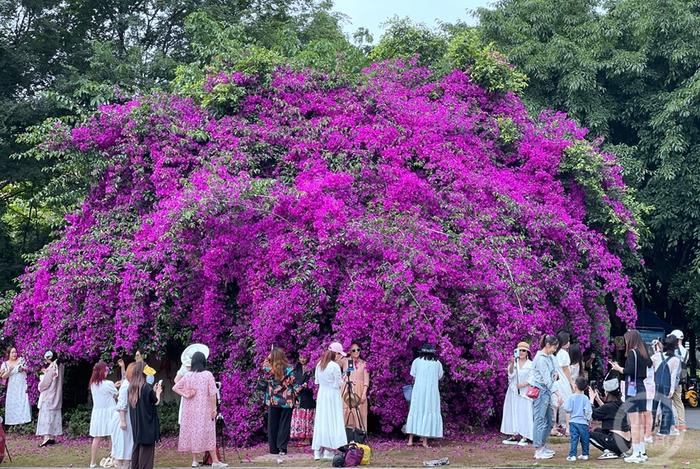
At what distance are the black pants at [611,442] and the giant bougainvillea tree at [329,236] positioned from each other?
2.03 meters

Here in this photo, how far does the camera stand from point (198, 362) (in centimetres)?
→ 1134

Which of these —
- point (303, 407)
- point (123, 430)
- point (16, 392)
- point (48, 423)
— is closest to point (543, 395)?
point (303, 407)

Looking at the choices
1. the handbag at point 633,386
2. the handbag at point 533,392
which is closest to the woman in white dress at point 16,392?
the handbag at point 533,392

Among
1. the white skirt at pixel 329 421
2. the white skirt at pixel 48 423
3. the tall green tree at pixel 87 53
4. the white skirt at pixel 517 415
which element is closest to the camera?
the white skirt at pixel 329 421

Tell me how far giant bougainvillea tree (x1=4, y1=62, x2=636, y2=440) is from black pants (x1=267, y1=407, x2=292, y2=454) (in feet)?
2.89

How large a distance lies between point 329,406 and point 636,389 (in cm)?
402

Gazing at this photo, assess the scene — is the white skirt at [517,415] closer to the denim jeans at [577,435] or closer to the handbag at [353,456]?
the denim jeans at [577,435]

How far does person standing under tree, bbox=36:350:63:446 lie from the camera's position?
14773 mm

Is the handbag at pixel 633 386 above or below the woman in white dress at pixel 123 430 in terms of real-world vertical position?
above

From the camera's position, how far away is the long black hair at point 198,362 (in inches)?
445

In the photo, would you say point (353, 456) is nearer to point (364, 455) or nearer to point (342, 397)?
point (364, 455)

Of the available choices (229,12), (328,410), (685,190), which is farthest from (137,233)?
(685,190)

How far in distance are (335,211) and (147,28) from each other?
38.4 ft

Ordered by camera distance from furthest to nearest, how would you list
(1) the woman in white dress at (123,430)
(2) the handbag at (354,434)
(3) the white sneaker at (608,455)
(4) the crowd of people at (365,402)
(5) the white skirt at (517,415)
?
1. (5) the white skirt at (517,415)
2. (2) the handbag at (354,434)
3. (3) the white sneaker at (608,455)
4. (4) the crowd of people at (365,402)
5. (1) the woman in white dress at (123,430)
